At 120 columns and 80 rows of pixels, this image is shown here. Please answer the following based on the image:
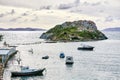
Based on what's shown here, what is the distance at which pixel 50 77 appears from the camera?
10375 centimetres

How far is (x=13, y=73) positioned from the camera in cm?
10012

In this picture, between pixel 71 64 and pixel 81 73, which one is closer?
pixel 81 73

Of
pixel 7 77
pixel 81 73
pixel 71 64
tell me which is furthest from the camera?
pixel 71 64

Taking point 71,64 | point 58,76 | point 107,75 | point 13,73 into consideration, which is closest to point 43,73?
point 58,76

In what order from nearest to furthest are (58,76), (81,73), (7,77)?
(7,77) < (58,76) < (81,73)

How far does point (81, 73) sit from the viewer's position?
115 meters

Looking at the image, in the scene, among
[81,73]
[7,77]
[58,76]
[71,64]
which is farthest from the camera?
[71,64]

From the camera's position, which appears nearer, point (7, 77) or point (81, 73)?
point (7, 77)

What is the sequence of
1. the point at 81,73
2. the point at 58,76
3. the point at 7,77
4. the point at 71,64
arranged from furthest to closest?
1. the point at 71,64
2. the point at 81,73
3. the point at 58,76
4. the point at 7,77

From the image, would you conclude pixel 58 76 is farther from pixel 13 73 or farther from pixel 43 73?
pixel 13 73

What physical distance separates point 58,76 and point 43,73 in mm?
5800

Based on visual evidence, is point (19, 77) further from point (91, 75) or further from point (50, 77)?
point (91, 75)

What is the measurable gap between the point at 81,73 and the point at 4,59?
2673 cm

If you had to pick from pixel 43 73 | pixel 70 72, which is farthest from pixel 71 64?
pixel 43 73
